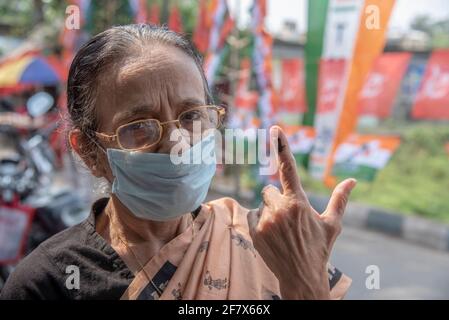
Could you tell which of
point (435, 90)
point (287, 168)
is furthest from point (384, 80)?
point (287, 168)

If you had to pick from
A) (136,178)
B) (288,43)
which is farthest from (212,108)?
(288,43)

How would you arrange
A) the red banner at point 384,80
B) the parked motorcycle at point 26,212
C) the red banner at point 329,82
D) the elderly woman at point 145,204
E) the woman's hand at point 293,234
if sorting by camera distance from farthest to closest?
the red banner at point 384,80 → the red banner at point 329,82 → the parked motorcycle at point 26,212 → the elderly woman at point 145,204 → the woman's hand at point 293,234

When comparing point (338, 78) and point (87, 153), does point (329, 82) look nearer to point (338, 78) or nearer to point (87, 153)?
point (338, 78)

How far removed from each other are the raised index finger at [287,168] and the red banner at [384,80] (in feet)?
13.1

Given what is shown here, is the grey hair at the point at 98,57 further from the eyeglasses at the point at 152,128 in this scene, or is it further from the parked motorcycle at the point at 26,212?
the parked motorcycle at the point at 26,212

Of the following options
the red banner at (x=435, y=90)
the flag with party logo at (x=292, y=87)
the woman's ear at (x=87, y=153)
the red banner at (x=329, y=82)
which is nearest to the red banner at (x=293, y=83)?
the flag with party logo at (x=292, y=87)

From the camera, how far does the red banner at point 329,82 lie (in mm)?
3432

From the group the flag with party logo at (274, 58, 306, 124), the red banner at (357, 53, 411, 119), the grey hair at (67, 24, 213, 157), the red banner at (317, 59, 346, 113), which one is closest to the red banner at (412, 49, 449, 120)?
the red banner at (357, 53, 411, 119)

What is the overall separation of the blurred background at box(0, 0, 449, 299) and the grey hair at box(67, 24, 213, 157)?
0.39ft

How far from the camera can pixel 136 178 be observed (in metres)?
1.07

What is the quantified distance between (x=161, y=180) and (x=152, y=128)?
11 cm

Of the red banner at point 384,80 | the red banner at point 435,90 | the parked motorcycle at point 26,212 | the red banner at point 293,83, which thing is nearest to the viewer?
the parked motorcycle at point 26,212

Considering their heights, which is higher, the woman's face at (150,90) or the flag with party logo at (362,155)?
the woman's face at (150,90)
